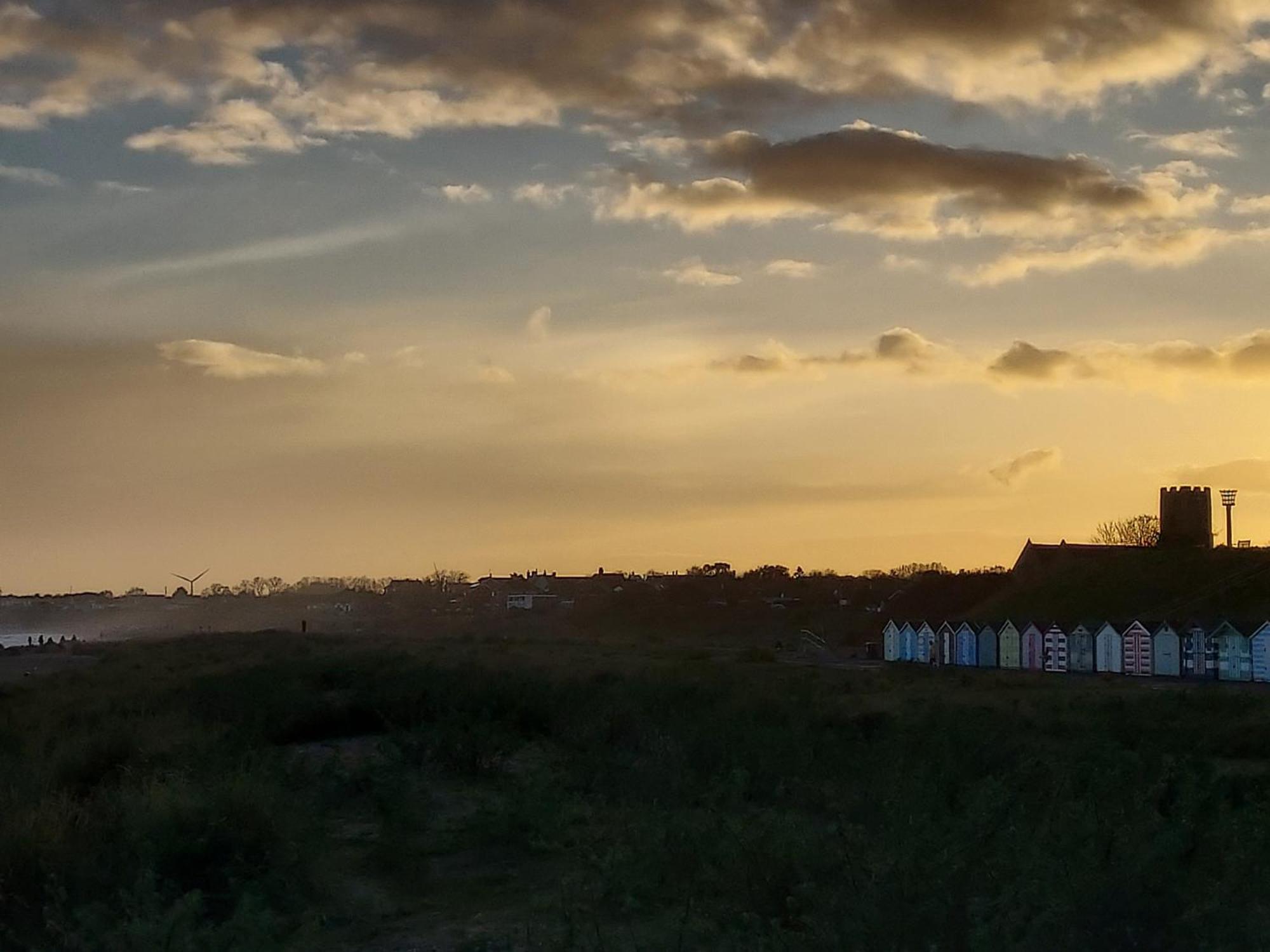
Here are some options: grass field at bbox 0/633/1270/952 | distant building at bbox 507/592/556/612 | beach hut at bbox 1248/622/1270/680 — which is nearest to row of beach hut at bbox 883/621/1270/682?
beach hut at bbox 1248/622/1270/680

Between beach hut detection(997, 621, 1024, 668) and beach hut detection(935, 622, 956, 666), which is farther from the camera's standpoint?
beach hut detection(935, 622, 956, 666)

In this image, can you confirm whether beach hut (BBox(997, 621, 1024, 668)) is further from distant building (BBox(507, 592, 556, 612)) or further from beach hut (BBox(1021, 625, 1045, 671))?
distant building (BBox(507, 592, 556, 612))

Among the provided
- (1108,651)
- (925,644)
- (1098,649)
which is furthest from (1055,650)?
(925,644)

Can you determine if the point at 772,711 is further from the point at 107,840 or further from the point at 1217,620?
the point at 1217,620

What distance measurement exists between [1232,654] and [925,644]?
21559 millimetres

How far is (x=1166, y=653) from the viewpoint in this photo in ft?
193

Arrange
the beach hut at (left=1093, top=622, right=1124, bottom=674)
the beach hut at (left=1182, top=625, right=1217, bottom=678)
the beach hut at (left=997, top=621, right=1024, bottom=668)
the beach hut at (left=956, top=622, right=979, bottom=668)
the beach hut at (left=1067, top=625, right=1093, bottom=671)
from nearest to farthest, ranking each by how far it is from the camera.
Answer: the beach hut at (left=1182, top=625, right=1217, bottom=678), the beach hut at (left=1093, top=622, right=1124, bottom=674), the beach hut at (left=1067, top=625, right=1093, bottom=671), the beach hut at (left=997, top=621, right=1024, bottom=668), the beach hut at (left=956, top=622, right=979, bottom=668)

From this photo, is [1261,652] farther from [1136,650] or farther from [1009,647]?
[1009,647]

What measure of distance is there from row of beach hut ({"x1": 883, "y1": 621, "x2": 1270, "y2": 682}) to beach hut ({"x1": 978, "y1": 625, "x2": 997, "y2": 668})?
0.10 feet

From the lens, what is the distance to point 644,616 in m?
127

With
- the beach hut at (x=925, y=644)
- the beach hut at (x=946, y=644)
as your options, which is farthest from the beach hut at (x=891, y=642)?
the beach hut at (x=946, y=644)

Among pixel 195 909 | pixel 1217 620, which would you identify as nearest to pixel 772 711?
pixel 195 909

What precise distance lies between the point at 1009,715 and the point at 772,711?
585 centimetres

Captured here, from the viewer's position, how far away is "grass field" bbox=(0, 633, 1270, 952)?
8.20 metres
